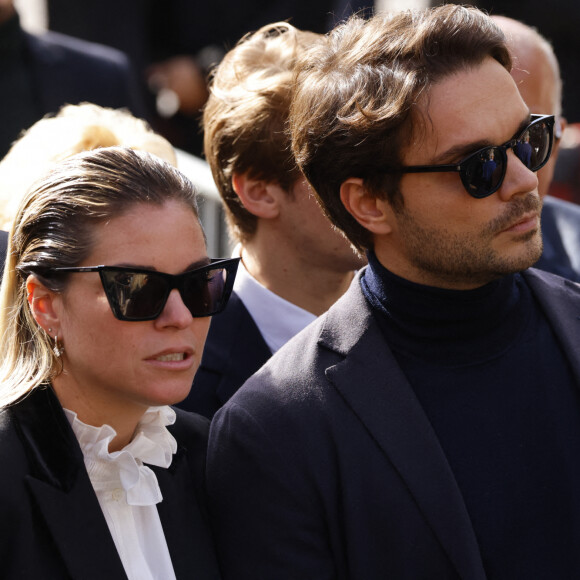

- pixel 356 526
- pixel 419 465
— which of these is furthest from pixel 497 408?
pixel 356 526

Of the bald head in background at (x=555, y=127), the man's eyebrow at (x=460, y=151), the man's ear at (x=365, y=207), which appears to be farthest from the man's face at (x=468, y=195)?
the bald head in background at (x=555, y=127)

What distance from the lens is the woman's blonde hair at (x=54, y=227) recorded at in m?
2.46

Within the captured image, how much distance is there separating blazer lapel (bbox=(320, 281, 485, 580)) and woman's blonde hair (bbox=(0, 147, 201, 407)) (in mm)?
518

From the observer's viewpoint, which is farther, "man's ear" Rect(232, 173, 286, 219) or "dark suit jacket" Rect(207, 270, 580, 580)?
"man's ear" Rect(232, 173, 286, 219)

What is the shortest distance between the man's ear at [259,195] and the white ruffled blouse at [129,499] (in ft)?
3.77

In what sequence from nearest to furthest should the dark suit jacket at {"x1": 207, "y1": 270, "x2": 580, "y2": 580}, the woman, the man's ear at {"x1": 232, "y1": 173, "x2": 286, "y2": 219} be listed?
the woman
the dark suit jacket at {"x1": 207, "y1": 270, "x2": 580, "y2": 580}
the man's ear at {"x1": 232, "y1": 173, "x2": 286, "y2": 219}

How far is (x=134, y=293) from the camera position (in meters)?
2.41

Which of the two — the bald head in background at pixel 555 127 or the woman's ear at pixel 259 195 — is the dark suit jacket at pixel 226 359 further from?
the bald head in background at pixel 555 127

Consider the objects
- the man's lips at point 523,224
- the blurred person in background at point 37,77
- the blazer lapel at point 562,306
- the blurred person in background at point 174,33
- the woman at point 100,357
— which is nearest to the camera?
the woman at point 100,357

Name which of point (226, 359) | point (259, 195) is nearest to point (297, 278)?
point (259, 195)

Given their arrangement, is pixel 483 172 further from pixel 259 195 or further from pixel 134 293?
pixel 259 195

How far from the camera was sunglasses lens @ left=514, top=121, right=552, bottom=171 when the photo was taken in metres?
2.61

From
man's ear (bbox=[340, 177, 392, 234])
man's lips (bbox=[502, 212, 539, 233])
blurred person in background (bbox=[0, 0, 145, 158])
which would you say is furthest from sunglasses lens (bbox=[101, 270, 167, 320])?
blurred person in background (bbox=[0, 0, 145, 158])

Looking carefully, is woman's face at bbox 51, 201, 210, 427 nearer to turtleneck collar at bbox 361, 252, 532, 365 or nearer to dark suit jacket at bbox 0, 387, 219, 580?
dark suit jacket at bbox 0, 387, 219, 580
